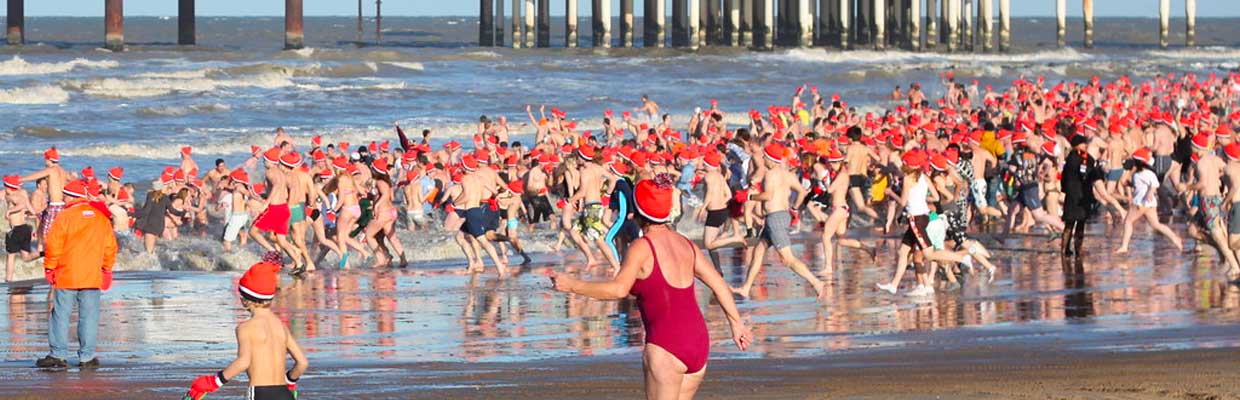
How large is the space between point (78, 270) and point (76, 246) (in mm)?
122

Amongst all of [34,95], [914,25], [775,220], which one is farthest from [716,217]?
[914,25]

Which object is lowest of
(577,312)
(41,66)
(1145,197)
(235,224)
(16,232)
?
(577,312)

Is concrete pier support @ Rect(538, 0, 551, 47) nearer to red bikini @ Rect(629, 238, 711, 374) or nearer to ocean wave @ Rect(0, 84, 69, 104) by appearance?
ocean wave @ Rect(0, 84, 69, 104)

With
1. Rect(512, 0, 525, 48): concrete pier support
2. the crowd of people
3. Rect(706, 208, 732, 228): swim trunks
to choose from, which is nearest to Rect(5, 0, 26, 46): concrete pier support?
Rect(512, 0, 525, 48): concrete pier support

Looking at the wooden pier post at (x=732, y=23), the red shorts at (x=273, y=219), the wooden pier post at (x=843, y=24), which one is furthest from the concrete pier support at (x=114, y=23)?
the red shorts at (x=273, y=219)

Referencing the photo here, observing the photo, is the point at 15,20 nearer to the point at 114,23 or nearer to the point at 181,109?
the point at 114,23

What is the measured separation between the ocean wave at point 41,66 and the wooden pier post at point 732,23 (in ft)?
62.4

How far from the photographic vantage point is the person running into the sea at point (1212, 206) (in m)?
13.6

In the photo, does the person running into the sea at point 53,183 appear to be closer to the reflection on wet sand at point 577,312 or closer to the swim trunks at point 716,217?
the reflection on wet sand at point 577,312

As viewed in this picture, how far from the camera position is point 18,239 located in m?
16.2

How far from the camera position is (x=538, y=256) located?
18078 mm

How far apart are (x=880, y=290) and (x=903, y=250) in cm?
42

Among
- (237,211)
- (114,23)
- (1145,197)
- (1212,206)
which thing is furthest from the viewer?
(114,23)

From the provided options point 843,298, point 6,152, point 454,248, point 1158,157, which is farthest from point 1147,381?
point 6,152
